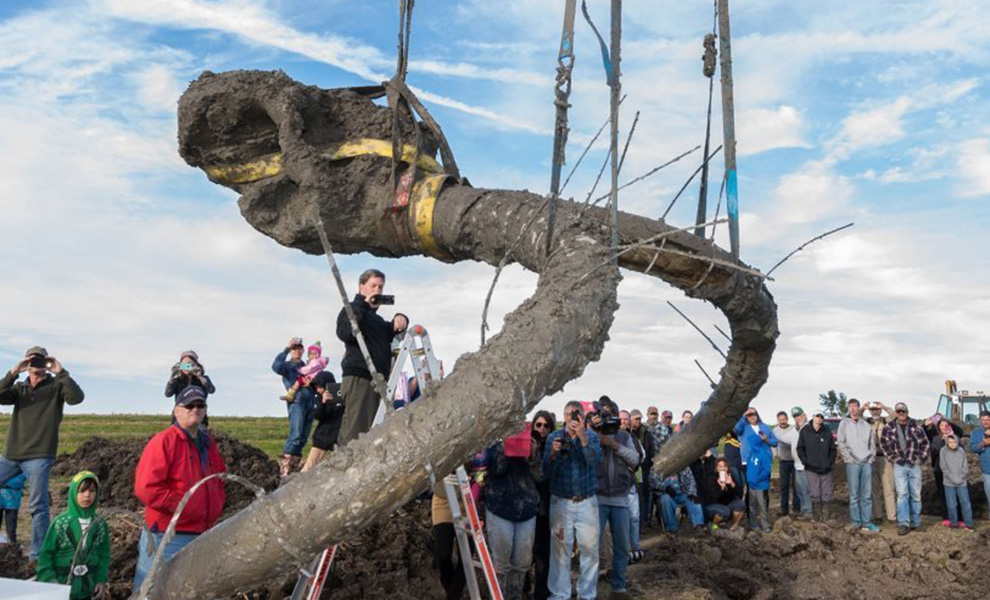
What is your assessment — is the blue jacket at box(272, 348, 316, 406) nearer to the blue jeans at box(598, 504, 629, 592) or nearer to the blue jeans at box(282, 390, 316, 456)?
the blue jeans at box(282, 390, 316, 456)

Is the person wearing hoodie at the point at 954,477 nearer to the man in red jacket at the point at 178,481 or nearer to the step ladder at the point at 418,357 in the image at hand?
the step ladder at the point at 418,357

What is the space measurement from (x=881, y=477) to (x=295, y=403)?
9.27 m

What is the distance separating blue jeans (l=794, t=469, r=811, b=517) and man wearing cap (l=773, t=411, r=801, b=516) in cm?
9

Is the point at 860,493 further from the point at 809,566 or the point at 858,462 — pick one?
the point at 809,566

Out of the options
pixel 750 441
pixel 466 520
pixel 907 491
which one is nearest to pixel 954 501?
pixel 907 491

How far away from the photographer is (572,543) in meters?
6.82

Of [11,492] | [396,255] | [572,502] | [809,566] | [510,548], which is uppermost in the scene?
[396,255]

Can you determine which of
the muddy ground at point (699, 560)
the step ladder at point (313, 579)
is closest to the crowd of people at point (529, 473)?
the muddy ground at point (699, 560)

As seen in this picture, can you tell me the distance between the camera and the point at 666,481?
1127 cm

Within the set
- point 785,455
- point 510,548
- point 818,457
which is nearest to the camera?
point 510,548

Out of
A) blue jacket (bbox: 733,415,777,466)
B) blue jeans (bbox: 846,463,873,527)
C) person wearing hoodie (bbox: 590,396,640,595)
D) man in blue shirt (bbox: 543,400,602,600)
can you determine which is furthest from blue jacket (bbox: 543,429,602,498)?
blue jeans (bbox: 846,463,873,527)

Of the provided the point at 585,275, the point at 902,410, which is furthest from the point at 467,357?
the point at 902,410

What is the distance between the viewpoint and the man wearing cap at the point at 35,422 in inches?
299

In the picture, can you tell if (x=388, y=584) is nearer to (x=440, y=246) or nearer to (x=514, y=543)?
(x=514, y=543)
